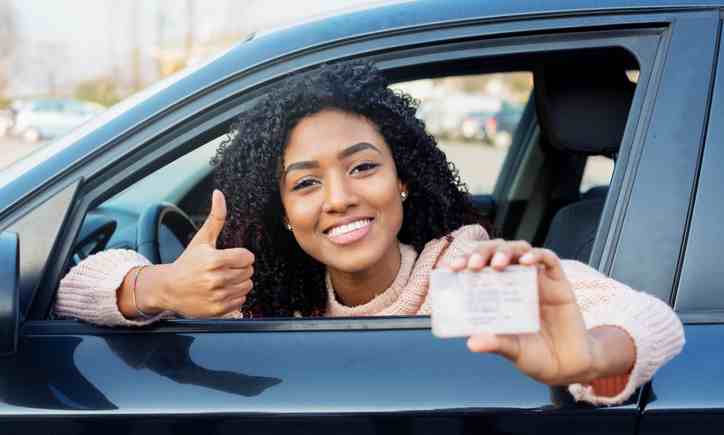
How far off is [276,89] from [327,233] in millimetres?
294

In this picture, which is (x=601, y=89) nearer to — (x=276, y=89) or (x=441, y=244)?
(x=441, y=244)

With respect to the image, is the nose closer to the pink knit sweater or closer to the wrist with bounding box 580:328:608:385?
the pink knit sweater

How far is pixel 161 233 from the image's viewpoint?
8.26ft

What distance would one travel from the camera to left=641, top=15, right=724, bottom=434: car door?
147 cm

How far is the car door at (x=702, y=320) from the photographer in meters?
1.47

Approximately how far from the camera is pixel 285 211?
2109 millimetres

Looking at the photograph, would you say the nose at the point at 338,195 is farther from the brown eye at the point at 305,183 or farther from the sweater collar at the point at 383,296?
the sweater collar at the point at 383,296

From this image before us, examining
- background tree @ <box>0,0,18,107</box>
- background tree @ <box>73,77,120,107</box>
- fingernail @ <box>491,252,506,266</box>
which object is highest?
background tree @ <box>0,0,18,107</box>

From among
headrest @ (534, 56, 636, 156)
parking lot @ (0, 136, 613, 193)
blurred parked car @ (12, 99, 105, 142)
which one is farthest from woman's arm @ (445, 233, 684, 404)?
blurred parked car @ (12, 99, 105, 142)

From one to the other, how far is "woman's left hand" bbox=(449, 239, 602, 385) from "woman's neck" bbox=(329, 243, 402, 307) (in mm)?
699

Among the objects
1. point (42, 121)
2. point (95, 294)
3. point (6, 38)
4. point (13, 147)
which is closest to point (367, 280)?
point (95, 294)

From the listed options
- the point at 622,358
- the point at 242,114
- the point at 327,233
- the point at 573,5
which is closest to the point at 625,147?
the point at 573,5

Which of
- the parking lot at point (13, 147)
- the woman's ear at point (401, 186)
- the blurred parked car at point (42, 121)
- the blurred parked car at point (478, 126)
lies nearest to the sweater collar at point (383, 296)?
the woman's ear at point (401, 186)

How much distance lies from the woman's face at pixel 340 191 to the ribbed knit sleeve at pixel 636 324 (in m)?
0.50
